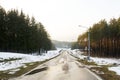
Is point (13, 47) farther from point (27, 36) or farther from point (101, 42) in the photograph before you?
point (101, 42)

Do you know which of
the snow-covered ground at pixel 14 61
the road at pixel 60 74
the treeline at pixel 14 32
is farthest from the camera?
the treeline at pixel 14 32

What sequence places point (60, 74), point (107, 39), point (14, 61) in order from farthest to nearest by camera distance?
point (107, 39) < point (14, 61) < point (60, 74)

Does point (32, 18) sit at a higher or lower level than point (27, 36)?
higher

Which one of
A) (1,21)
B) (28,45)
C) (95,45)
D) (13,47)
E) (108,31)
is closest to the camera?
(1,21)

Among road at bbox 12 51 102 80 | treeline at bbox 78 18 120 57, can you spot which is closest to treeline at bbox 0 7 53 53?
treeline at bbox 78 18 120 57

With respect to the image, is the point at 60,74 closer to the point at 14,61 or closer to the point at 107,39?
the point at 14,61

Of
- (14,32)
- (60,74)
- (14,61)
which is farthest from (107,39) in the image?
(60,74)

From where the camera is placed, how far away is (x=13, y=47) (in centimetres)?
8094

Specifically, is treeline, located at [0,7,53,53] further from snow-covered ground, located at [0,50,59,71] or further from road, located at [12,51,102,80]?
road, located at [12,51,102,80]

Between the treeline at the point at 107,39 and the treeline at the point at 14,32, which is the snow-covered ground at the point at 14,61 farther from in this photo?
the treeline at the point at 107,39

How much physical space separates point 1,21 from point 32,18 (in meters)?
25.3

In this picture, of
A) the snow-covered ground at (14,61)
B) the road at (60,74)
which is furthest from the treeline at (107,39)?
the road at (60,74)

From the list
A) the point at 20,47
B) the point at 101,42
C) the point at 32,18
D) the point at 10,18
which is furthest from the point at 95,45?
the point at 10,18

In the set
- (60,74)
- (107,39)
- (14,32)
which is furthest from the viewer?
(107,39)
